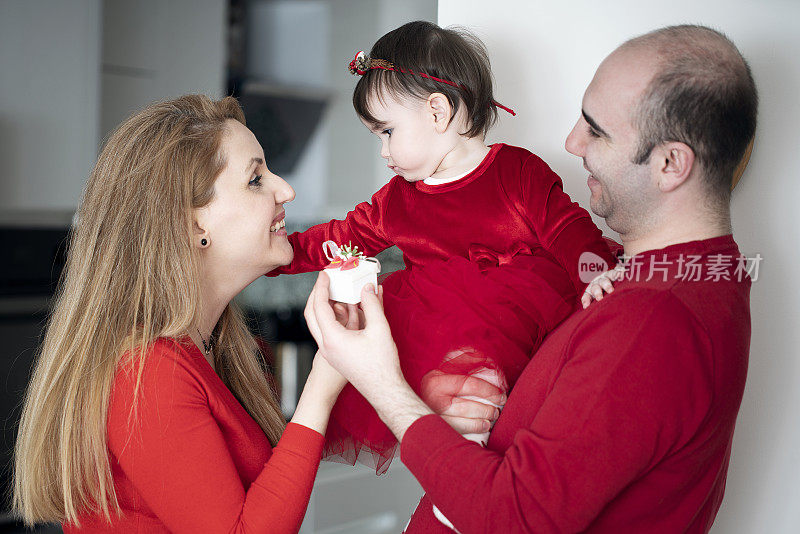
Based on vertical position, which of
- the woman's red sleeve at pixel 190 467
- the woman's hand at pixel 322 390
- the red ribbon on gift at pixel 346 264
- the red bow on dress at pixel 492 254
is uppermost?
the red bow on dress at pixel 492 254

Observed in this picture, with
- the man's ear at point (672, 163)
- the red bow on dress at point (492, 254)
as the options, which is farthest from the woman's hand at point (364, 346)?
the man's ear at point (672, 163)

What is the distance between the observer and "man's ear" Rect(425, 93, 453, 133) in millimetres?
1280

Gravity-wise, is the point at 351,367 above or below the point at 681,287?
below

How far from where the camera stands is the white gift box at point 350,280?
3.79 ft

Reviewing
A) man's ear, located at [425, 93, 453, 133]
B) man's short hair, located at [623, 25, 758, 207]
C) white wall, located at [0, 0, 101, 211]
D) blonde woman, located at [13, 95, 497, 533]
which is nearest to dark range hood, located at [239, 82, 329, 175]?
white wall, located at [0, 0, 101, 211]

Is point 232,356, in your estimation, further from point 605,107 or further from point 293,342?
point 293,342

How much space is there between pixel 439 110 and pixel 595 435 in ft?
2.24

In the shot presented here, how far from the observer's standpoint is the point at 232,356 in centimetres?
147

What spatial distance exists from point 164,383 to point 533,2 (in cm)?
107

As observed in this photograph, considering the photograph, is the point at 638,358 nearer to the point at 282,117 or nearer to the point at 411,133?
the point at 411,133

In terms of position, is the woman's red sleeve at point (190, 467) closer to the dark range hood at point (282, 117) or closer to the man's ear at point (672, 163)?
the man's ear at point (672, 163)

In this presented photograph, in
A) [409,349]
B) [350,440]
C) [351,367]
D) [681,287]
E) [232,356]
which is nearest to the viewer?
[681,287]

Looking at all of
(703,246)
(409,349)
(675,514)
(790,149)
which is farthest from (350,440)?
(790,149)

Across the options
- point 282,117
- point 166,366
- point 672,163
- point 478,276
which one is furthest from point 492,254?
point 282,117
